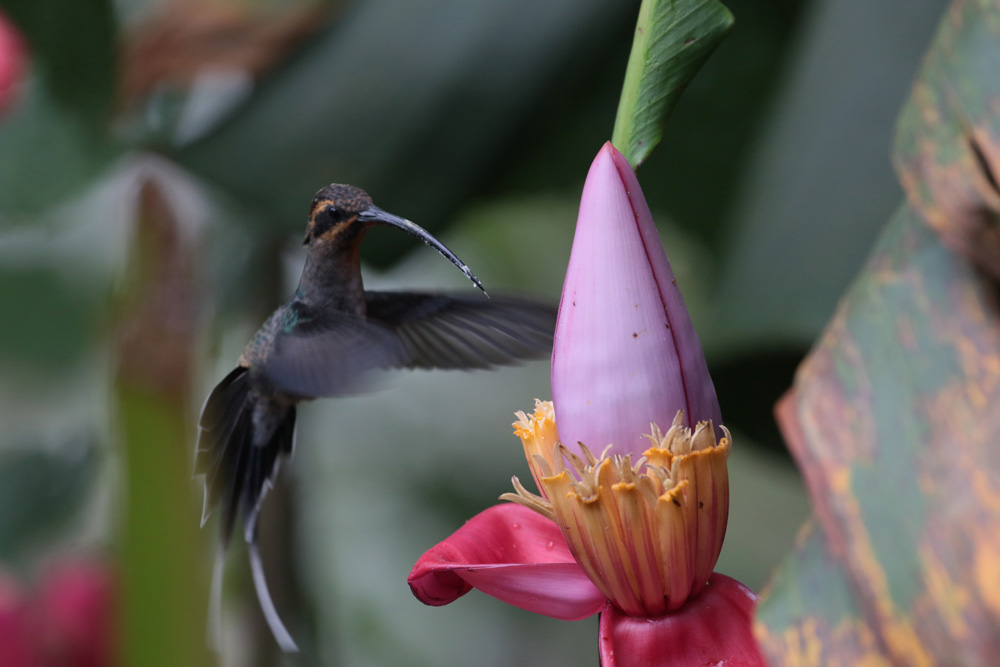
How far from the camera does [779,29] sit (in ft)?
2.03

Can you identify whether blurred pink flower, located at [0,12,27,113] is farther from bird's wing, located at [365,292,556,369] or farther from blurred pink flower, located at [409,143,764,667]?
blurred pink flower, located at [409,143,764,667]

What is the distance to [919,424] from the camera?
0.47ft

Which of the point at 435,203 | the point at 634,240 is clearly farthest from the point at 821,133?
the point at 634,240

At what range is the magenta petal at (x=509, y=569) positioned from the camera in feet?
0.81

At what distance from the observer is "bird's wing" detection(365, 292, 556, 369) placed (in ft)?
1.12

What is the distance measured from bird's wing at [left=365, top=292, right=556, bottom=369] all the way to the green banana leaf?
179 mm

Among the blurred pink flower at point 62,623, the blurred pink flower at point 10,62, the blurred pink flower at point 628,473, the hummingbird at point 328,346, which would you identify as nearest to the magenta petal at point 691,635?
the blurred pink flower at point 628,473

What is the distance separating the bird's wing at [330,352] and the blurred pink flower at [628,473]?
0.08m

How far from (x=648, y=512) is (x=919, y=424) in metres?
0.11

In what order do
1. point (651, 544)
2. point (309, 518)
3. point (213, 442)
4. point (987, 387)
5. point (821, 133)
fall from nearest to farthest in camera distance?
point (987, 387), point (651, 544), point (213, 442), point (821, 133), point (309, 518)

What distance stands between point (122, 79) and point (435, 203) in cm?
23

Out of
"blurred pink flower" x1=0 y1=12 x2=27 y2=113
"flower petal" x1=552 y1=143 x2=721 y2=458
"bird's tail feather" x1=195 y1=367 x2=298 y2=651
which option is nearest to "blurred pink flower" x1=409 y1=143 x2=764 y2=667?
"flower petal" x1=552 y1=143 x2=721 y2=458

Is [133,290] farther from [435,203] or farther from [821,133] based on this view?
[821,133]

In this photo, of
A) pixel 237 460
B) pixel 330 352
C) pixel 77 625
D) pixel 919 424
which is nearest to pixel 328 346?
pixel 330 352
